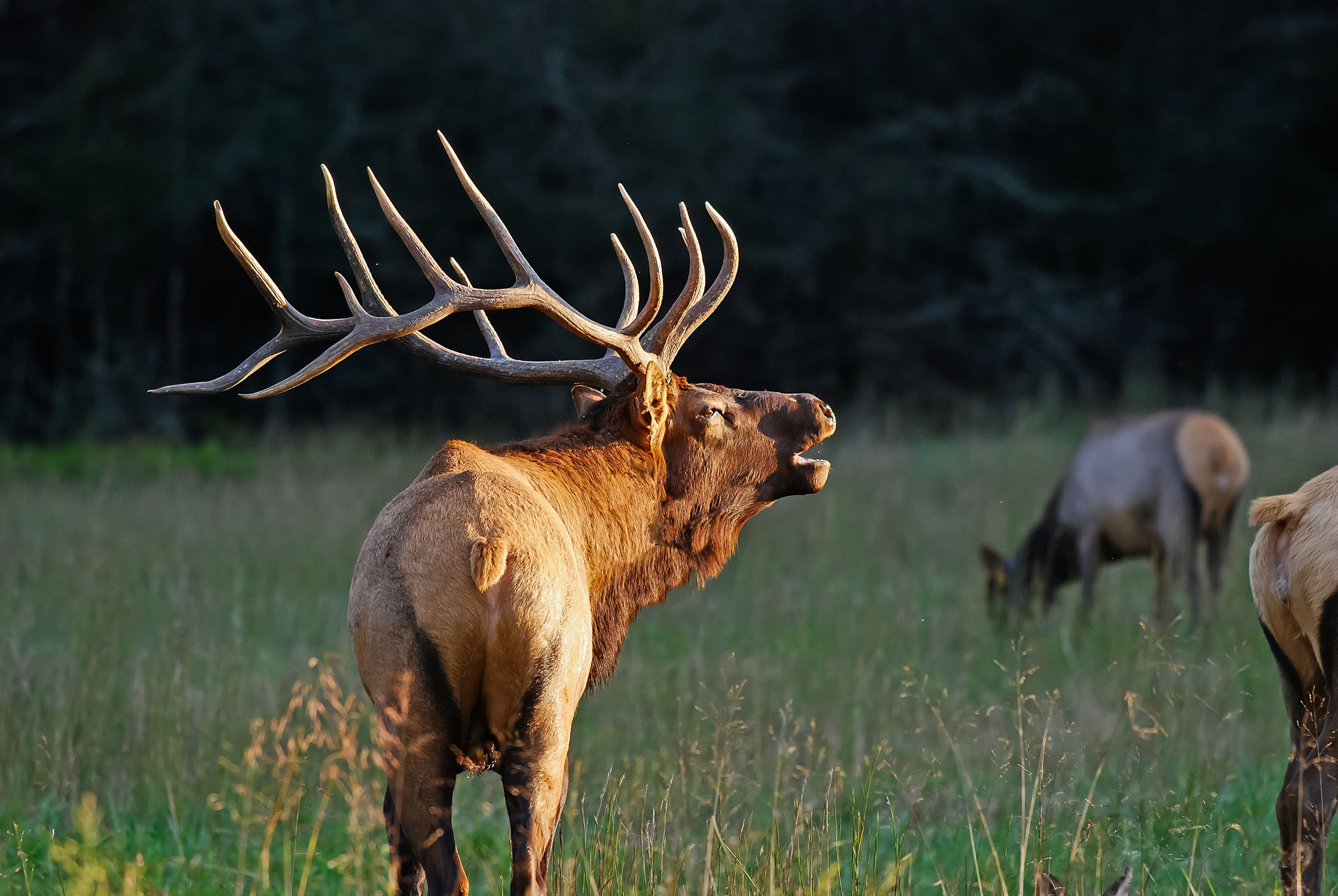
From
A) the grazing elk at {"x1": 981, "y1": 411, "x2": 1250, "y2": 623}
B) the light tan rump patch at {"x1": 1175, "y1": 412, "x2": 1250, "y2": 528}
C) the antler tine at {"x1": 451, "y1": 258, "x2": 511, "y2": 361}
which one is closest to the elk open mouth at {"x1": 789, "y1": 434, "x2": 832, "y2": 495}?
the antler tine at {"x1": 451, "y1": 258, "x2": 511, "y2": 361}

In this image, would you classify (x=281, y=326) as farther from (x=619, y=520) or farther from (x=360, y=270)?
(x=619, y=520)

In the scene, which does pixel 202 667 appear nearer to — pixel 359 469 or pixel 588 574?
pixel 588 574

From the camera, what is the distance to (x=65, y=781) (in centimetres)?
487

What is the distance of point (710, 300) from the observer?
13.8ft

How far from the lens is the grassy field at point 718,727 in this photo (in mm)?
3926

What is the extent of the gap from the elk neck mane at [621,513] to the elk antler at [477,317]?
19 cm

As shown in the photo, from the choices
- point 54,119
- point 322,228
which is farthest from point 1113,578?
point 54,119

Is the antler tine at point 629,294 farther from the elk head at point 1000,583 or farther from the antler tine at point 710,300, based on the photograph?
the elk head at point 1000,583

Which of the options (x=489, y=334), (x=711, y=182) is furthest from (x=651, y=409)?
(x=711, y=182)

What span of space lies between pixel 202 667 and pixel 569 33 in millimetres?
15194

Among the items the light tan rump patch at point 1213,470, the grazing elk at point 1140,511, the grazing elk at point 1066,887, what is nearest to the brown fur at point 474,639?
the grazing elk at point 1066,887

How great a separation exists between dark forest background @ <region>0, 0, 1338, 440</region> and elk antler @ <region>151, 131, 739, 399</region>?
13.6m

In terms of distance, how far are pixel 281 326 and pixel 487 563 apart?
1.21 m

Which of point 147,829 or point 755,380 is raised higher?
point 755,380
